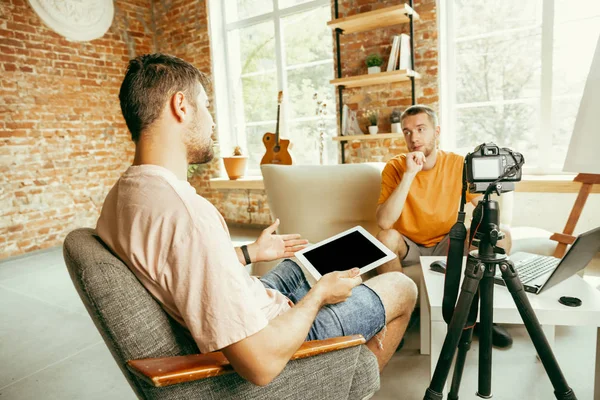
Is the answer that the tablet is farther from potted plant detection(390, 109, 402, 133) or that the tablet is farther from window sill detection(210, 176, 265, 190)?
window sill detection(210, 176, 265, 190)

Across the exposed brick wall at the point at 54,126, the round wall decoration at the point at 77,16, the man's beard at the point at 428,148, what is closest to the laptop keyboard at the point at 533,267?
the man's beard at the point at 428,148

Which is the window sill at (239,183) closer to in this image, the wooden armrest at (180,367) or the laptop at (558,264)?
the laptop at (558,264)

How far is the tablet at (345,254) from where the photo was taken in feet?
4.35

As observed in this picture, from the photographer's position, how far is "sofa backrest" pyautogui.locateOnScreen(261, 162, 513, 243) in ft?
7.64

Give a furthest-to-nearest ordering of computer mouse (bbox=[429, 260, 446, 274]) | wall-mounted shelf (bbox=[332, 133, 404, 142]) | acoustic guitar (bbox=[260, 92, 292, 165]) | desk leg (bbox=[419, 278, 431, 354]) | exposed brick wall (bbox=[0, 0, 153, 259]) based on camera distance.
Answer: acoustic guitar (bbox=[260, 92, 292, 165]), exposed brick wall (bbox=[0, 0, 153, 259]), wall-mounted shelf (bbox=[332, 133, 404, 142]), desk leg (bbox=[419, 278, 431, 354]), computer mouse (bbox=[429, 260, 446, 274])

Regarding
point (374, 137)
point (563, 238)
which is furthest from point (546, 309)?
point (374, 137)

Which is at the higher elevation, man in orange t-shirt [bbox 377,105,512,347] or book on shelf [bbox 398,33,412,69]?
book on shelf [bbox 398,33,412,69]

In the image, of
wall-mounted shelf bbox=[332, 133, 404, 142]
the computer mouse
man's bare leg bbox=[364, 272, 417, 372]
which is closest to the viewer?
man's bare leg bbox=[364, 272, 417, 372]

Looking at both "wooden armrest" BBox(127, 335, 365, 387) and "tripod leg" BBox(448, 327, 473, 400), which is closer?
"wooden armrest" BBox(127, 335, 365, 387)

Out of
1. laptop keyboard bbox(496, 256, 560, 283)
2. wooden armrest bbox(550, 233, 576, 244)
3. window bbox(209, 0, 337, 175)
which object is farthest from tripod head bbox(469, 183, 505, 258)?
window bbox(209, 0, 337, 175)

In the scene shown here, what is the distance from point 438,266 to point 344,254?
16.0 inches

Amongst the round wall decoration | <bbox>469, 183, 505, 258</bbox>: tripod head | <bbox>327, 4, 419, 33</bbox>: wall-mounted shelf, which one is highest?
the round wall decoration

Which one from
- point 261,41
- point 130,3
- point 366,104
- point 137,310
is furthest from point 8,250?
point 137,310

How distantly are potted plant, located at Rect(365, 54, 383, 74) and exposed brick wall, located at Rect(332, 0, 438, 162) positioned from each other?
106 mm
